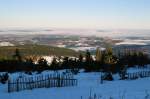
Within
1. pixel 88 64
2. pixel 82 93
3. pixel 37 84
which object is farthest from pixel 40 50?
pixel 82 93

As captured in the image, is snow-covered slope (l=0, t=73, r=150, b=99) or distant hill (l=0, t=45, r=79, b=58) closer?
snow-covered slope (l=0, t=73, r=150, b=99)

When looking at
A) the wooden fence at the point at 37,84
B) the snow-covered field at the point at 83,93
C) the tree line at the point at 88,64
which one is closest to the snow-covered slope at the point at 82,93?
the snow-covered field at the point at 83,93

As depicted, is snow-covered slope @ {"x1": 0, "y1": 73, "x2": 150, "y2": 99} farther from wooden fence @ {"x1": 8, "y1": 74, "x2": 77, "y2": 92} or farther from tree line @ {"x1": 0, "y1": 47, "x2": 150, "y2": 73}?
tree line @ {"x1": 0, "y1": 47, "x2": 150, "y2": 73}

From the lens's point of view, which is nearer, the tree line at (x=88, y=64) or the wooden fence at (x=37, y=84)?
the wooden fence at (x=37, y=84)

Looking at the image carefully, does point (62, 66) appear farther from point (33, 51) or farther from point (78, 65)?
point (33, 51)

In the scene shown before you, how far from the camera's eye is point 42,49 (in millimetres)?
148875

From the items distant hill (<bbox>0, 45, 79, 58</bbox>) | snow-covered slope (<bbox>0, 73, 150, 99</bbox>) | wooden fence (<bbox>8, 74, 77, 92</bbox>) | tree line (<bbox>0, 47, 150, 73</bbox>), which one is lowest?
distant hill (<bbox>0, 45, 79, 58</bbox>)

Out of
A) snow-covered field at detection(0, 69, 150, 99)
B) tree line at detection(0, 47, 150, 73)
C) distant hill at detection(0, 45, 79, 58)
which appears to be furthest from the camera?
distant hill at detection(0, 45, 79, 58)

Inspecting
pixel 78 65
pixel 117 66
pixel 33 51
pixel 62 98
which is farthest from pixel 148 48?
pixel 62 98

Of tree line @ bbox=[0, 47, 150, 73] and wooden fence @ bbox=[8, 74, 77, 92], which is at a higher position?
wooden fence @ bbox=[8, 74, 77, 92]

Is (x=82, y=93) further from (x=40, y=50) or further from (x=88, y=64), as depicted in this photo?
(x=40, y=50)

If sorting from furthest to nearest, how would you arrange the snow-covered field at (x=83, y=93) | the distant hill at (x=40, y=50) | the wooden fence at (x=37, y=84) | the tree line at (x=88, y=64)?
the distant hill at (x=40, y=50)
the tree line at (x=88, y=64)
the wooden fence at (x=37, y=84)
the snow-covered field at (x=83, y=93)

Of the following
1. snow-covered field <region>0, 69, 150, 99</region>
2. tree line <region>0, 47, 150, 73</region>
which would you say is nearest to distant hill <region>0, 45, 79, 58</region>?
tree line <region>0, 47, 150, 73</region>

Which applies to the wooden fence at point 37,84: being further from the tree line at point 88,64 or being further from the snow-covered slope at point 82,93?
the tree line at point 88,64
